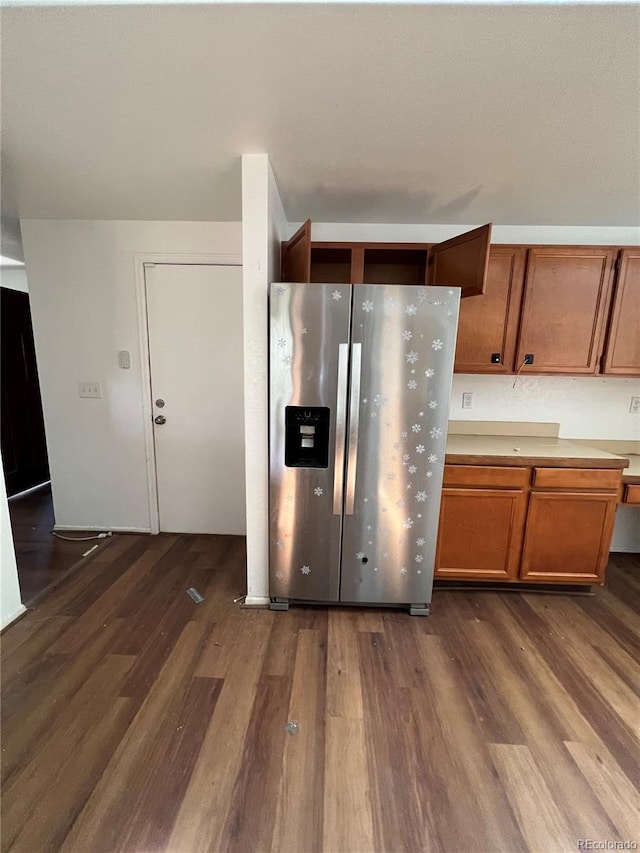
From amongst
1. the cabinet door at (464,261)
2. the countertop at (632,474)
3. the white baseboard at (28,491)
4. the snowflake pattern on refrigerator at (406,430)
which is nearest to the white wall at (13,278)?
the white baseboard at (28,491)

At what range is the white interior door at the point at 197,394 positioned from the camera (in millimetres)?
2582

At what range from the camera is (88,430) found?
278 centimetres

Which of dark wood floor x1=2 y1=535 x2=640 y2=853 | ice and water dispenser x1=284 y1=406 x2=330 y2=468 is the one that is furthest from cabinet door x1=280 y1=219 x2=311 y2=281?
dark wood floor x1=2 y1=535 x2=640 y2=853

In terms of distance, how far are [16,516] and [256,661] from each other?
2945 mm

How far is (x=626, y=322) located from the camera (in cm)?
225

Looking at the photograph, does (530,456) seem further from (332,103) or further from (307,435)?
(332,103)

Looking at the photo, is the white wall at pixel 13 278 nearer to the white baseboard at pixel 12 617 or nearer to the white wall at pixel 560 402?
the white baseboard at pixel 12 617

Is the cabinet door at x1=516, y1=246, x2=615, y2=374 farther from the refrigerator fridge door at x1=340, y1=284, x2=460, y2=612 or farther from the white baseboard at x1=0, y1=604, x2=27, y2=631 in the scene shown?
the white baseboard at x1=0, y1=604, x2=27, y2=631

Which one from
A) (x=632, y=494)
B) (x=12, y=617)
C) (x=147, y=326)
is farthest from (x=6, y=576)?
(x=632, y=494)

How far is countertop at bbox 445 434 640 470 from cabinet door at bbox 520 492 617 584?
0.65 ft

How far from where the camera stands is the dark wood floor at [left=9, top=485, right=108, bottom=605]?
7.35 feet

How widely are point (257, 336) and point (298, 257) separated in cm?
54

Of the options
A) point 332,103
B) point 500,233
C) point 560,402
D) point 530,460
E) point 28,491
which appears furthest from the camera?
point 28,491

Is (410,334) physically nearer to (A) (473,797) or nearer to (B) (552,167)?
(B) (552,167)
